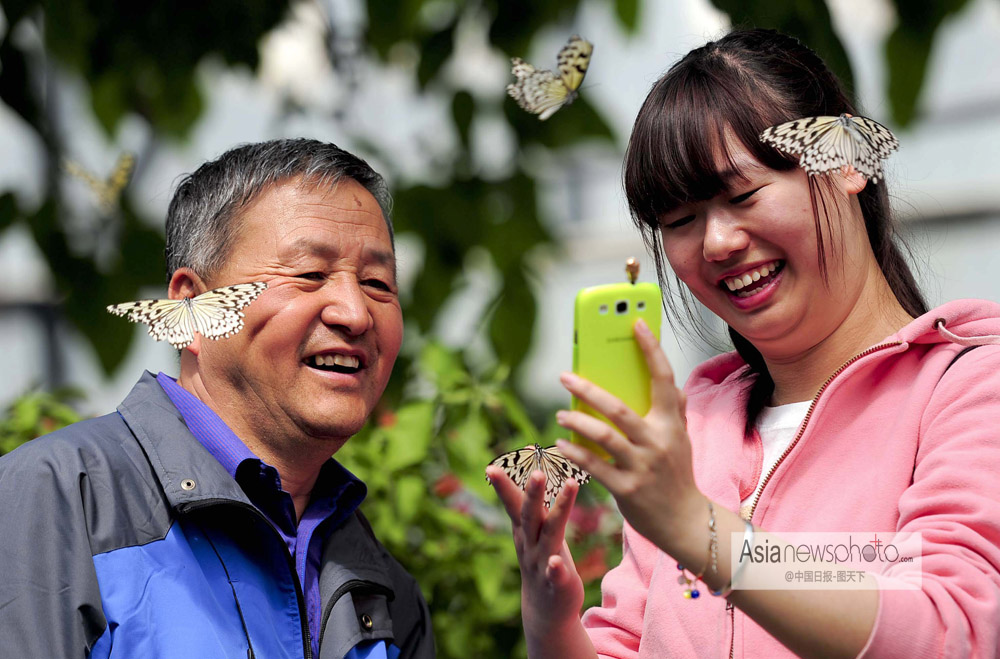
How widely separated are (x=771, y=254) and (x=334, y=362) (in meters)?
0.76

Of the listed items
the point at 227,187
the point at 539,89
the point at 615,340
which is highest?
the point at 539,89

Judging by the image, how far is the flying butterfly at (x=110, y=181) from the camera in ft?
8.83

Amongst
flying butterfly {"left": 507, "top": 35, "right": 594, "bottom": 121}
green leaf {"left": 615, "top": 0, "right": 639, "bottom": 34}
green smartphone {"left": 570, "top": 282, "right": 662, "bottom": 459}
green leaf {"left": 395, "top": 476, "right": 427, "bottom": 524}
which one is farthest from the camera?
green leaf {"left": 615, "top": 0, "right": 639, "bottom": 34}

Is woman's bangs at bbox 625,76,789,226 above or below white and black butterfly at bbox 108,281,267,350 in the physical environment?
above

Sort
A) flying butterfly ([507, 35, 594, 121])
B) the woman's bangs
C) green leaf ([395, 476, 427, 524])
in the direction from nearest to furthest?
the woman's bangs, flying butterfly ([507, 35, 594, 121]), green leaf ([395, 476, 427, 524])

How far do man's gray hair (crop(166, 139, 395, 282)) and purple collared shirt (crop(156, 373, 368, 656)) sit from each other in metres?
0.23

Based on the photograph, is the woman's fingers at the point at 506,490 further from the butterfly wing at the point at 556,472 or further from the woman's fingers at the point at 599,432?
the woman's fingers at the point at 599,432

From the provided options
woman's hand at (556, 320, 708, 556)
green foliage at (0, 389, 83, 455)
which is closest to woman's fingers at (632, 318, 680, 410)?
woman's hand at (556, 320, 708, 556)

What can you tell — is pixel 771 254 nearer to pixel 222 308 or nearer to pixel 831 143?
pixel 831 143

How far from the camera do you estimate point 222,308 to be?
1.64m

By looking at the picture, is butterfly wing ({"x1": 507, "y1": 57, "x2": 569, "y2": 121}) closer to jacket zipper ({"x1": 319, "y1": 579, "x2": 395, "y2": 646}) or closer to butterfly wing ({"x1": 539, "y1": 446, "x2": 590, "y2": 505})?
butterfly wing ({"x1": 539, "y1": 446, "x2": 590, "y2": 505})

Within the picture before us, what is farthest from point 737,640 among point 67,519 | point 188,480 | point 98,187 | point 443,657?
point 98,187

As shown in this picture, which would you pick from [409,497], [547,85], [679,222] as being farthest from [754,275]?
[409,497]

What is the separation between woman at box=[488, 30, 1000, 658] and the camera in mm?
1093
